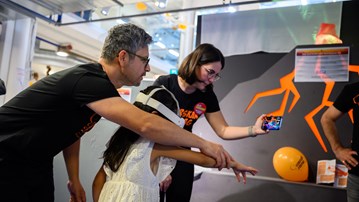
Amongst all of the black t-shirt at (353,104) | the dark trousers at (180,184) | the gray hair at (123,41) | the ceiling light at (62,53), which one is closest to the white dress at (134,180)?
the gray hair at (123,41)

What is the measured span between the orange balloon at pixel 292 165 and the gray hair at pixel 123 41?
182cm

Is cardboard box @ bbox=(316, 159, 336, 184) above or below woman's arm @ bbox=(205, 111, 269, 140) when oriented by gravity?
below

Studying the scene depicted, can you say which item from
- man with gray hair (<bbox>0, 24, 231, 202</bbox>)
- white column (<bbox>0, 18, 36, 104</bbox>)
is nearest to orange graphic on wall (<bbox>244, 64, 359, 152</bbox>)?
man with gray hair (<bbox>0, 24, 231, 202</bbox>)

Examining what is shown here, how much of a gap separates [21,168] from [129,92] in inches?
77.3

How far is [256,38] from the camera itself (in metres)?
3.31

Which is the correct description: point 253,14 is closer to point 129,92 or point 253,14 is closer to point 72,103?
point 129,92

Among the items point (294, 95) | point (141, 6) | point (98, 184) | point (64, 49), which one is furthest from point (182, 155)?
point (64, 49)

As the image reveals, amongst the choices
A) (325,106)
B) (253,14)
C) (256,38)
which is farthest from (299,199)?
(253,14)

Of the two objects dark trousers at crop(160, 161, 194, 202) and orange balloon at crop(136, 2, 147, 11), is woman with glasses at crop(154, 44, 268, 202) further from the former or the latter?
orange balloon at crop(136, 2, 147, 11)

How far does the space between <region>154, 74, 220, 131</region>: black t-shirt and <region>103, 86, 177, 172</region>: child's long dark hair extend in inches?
27.2

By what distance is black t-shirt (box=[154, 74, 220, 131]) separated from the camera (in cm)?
203

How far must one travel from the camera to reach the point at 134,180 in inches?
45.4

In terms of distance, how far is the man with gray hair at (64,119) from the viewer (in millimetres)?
1143

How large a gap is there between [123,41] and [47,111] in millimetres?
396
